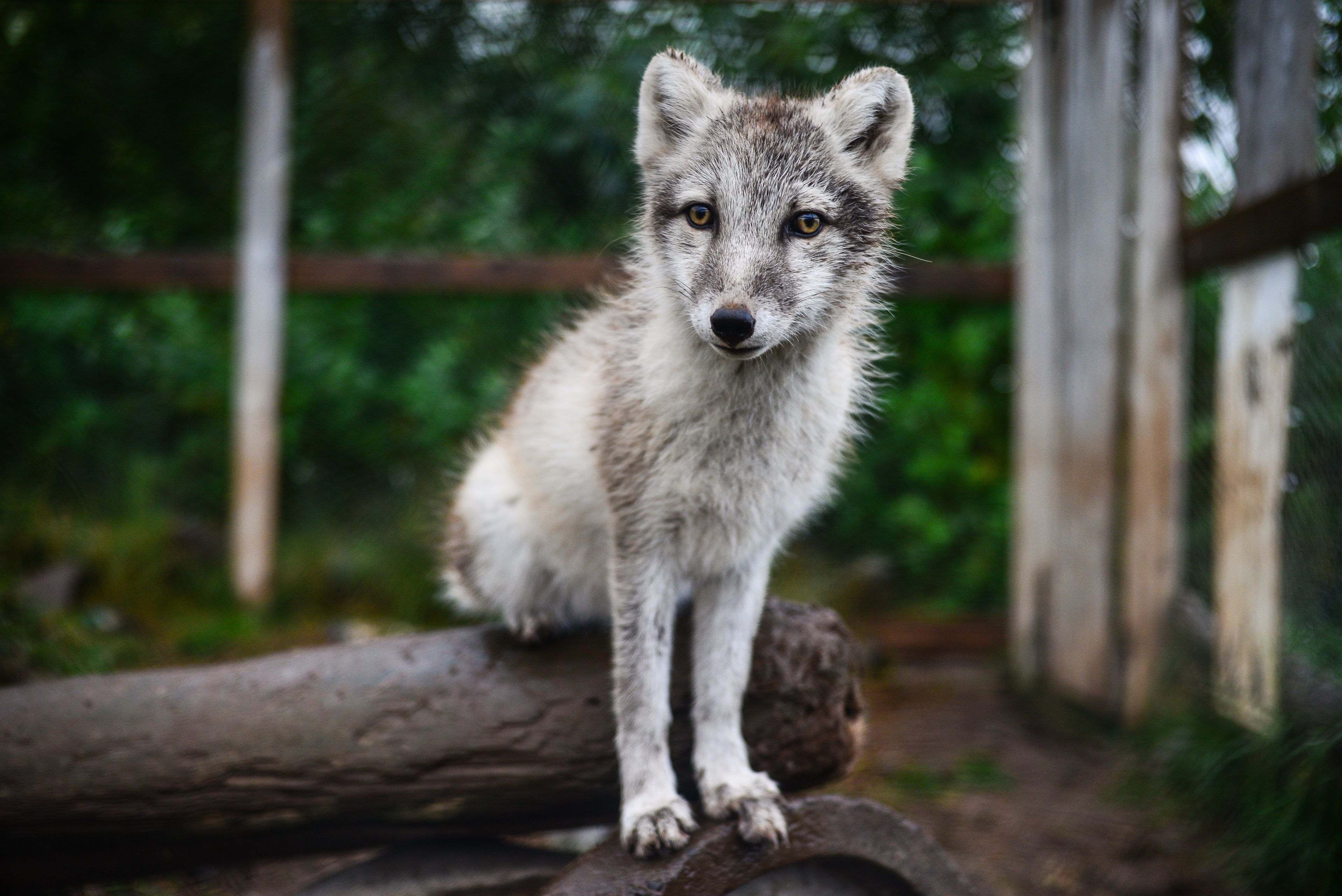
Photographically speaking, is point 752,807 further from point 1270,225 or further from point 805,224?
point 1270,225

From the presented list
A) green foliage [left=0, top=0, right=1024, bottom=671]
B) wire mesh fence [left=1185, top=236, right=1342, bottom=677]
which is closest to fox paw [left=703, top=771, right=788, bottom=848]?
wire mesh fence [left=1185, top=236, right=1342, bottom=677]

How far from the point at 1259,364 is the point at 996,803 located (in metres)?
1.93

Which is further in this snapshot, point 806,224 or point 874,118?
point 874,118

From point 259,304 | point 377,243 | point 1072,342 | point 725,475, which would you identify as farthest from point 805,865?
point 377,243

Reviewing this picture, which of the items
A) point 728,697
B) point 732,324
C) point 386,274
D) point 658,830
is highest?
point 386,274

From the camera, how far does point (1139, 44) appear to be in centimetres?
392

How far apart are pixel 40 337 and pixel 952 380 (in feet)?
16.3

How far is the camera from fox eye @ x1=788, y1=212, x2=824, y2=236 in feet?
6.72

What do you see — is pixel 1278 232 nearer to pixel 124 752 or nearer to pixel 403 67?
pixel 124 752

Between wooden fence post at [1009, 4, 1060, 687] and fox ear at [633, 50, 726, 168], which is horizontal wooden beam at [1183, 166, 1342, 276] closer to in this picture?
wooden fence post at [1009, 4, 1060, 687]

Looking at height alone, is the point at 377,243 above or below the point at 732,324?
above

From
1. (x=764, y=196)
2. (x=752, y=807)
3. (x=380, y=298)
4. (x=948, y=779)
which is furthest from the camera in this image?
(x=380, y=298)

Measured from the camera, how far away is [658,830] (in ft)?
6.91

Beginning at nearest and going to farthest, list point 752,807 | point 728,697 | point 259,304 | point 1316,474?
point 752,807, point 728,697, point 1316,474, point 259,304
